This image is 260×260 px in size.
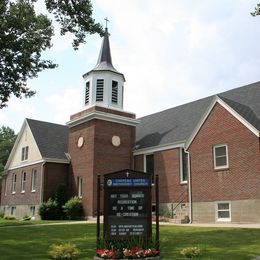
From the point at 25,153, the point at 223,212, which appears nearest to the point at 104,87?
the point at 25,153

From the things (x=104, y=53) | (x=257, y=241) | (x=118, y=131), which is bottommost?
(x=257, y=241)

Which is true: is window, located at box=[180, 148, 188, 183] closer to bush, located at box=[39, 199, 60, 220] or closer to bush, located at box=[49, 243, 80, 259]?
bush, located at box=[39, 199, 60, 220]

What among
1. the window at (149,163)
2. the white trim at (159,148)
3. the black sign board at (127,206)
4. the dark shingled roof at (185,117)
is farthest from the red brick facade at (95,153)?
the black sign board at (127,206)

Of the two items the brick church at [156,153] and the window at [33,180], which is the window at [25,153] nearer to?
the brick church at [156,153]

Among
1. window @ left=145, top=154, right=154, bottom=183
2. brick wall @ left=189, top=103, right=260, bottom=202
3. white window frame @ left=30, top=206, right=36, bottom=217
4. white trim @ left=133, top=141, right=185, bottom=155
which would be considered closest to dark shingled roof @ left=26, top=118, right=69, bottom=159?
white window frame @ left=30, top=206, right=36, bottom=217

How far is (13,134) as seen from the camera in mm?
88375

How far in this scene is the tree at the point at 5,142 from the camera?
269 feet

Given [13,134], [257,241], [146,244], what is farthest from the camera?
[13,134]

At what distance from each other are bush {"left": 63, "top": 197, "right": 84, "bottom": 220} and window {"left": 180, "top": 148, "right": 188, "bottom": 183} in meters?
8.64

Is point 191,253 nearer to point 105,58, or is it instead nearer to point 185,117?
point 185,117

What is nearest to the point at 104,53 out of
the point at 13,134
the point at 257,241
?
the point at 257,241

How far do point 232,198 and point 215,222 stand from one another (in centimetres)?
183

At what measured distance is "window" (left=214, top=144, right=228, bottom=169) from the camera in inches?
1010

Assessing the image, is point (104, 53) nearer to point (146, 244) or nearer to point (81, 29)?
point (81, 29)
